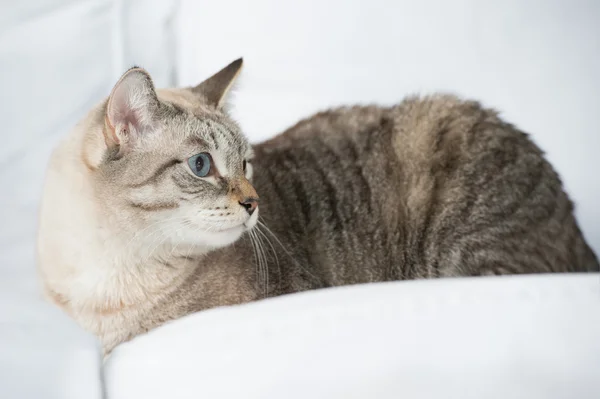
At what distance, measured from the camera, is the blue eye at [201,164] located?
1.75m

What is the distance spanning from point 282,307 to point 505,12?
6.38 ft

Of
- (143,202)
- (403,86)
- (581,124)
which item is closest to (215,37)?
(403,86)

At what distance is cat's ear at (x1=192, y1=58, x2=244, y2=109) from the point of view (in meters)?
2.02

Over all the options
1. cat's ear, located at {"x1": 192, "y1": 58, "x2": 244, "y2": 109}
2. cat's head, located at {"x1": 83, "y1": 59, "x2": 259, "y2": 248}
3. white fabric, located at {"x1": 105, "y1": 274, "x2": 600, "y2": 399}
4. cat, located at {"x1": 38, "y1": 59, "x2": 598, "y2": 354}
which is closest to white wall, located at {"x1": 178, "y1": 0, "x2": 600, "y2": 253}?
cat, located at {"x1": 38, "y1": 59, "x2": 598, "y2": 354}

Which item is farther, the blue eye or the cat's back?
the cat's back

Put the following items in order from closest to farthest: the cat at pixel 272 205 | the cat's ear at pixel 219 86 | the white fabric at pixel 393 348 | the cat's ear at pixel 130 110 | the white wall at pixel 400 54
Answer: the white fabric at pixel 393 348, the cat's ear at pixel 130 110, the cat at pixel 272 205, the cat's ear at pixel 219 86, the white wall at pixel 400 54

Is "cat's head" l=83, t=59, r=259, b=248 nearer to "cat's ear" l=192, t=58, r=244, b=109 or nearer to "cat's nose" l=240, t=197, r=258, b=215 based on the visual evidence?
"cat's nose" l=240, t=197, r=258, b=215

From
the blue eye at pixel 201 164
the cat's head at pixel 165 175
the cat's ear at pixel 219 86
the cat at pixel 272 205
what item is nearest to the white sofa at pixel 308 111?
the cat at pixel 272 205

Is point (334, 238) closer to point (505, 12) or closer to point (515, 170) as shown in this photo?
point (515, 170)

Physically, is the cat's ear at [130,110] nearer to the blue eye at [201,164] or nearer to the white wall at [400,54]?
the blue eye at [201,164]

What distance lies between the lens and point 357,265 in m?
2.25

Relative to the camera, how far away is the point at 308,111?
9.50 ft

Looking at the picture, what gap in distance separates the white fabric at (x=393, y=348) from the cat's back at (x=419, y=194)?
687 millimetres

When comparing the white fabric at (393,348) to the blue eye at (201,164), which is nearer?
the white fabric at (393,348)
